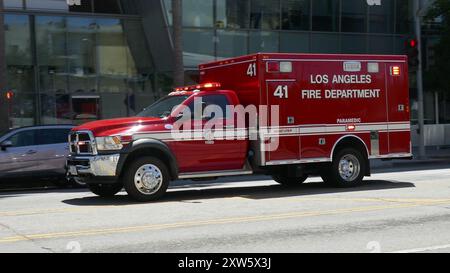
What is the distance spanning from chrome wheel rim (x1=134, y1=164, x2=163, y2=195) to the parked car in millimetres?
4409

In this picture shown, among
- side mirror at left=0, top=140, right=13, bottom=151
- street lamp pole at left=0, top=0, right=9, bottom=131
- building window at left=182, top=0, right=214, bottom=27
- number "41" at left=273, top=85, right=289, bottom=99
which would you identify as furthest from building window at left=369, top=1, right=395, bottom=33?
side mirror at left=0, top=140, right=13, bottom=151

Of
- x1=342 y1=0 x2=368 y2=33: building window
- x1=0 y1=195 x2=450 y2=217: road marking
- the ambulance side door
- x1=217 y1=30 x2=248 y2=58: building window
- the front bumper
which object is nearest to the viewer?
x1=0 y1=195 x2=450 y2=217: road marking

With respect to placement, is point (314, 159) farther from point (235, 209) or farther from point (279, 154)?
point (235, 209)

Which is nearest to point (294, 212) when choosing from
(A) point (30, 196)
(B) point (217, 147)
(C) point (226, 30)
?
(B) point (217, 147)

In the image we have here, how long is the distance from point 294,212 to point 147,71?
18.3 m

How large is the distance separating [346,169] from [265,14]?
15.6m

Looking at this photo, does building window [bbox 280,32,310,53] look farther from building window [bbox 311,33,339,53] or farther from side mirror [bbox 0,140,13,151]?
side mirror [bbox 0,140,13,151]

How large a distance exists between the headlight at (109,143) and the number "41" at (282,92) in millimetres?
3474

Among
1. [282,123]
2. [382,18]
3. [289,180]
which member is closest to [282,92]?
[282,123]

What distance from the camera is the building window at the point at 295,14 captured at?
28.9 metres

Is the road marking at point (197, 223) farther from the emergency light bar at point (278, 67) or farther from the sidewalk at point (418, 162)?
the sidewalk at point (418, 162)

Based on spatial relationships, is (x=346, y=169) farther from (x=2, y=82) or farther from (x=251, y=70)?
(x=2, y=82)

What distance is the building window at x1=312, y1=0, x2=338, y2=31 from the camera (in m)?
29.8

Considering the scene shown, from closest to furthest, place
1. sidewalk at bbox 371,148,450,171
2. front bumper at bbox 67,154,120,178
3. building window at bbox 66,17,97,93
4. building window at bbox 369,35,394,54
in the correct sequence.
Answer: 1. front bumper at bbox 67,154,120,178
2. sidewalk at bbox 371,148,450,171
3. building window at bbox 66,17,97,93
4. building window at bbox 369,35,394,54
